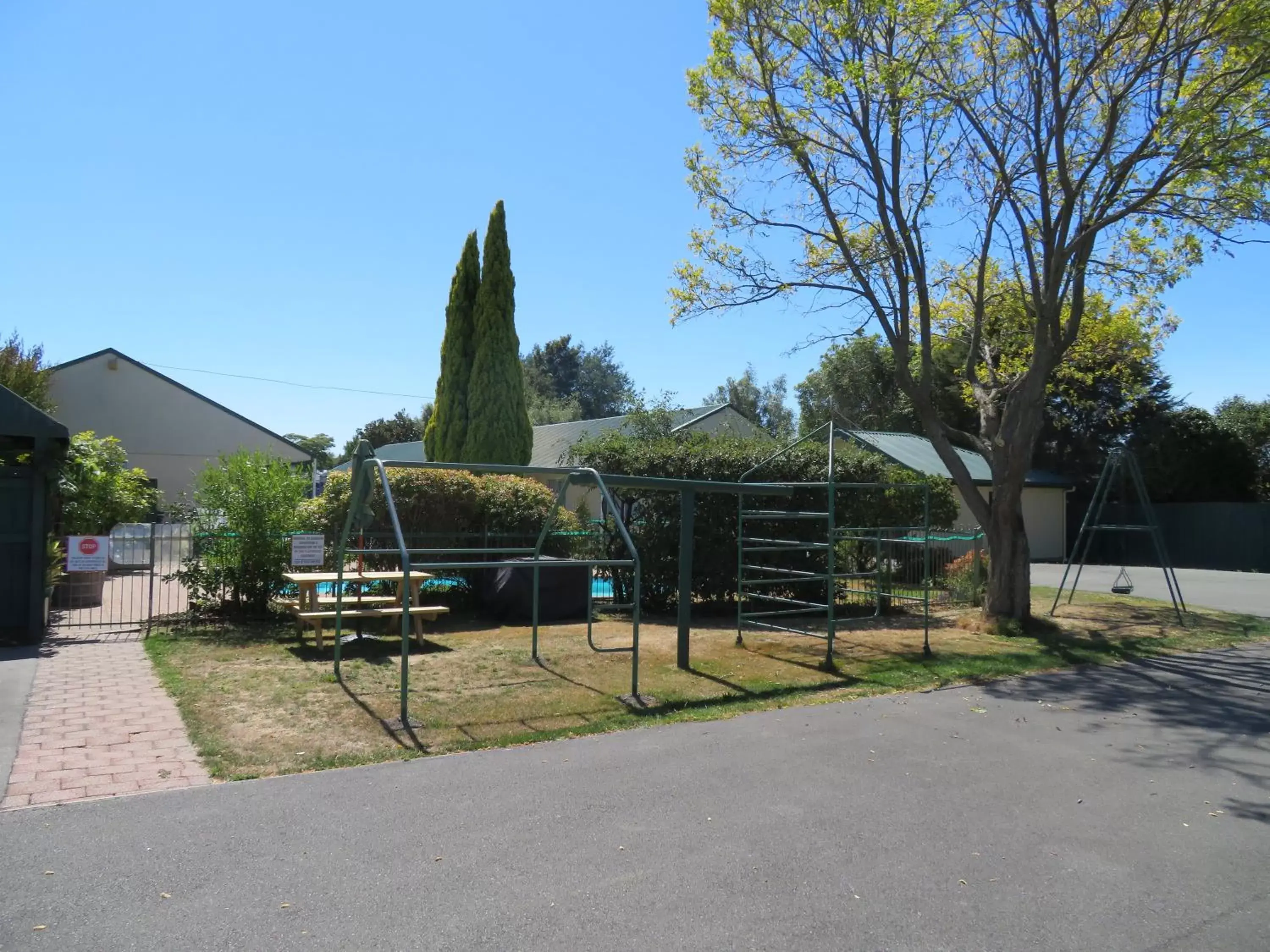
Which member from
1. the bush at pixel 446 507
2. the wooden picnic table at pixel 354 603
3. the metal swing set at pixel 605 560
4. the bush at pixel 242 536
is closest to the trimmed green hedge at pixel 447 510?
the bush at pixel 446 507

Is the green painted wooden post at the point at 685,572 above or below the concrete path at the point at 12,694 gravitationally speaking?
above

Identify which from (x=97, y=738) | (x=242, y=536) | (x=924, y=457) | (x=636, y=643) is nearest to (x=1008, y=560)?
(x=636, y=643)

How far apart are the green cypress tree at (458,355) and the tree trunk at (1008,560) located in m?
12.0

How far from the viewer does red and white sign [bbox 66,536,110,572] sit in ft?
→ 34.5

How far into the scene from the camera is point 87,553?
10.6m

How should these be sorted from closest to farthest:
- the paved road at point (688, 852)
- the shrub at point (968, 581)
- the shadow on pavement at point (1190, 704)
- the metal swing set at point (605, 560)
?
the paved road at point (688, 852) → the shadow on pavement at point (1190, 704) → the metal swing set at point (605, 560) → the shrub at point (968, 581)

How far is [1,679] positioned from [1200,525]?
31.4 m

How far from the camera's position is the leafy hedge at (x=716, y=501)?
43.0ft

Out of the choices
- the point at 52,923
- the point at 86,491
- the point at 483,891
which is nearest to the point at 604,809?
the point at 483,891

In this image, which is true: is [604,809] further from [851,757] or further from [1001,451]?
[1001,451]

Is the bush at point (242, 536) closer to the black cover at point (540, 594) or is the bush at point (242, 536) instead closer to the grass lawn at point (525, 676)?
the grass lawn at point (525, 676)

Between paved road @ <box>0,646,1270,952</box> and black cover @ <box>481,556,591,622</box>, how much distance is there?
580 cm

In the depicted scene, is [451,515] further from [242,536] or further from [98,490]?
[98,490]

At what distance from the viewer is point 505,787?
17.8 feet
